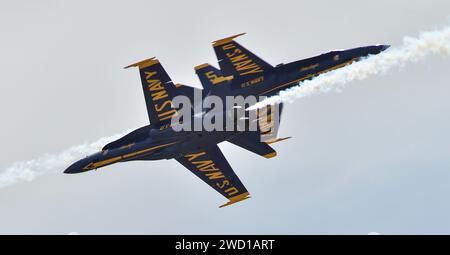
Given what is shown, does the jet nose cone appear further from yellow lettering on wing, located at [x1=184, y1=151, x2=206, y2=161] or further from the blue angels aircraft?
yellow lettering on wing, located at [x1=184, y1=151, x2=206, y2=161]

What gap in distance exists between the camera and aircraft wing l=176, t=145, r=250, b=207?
107500mm

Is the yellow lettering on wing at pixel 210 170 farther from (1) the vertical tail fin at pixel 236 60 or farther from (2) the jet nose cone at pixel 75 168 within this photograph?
(2) the jet nose cone at pixel 75 168

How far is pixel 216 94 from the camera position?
340 ft

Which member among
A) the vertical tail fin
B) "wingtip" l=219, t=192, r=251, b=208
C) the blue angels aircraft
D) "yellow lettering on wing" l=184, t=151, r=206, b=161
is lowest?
"wingtip" l=219, t=192, r=251, b=208

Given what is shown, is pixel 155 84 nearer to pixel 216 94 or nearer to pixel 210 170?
pixel 216 94

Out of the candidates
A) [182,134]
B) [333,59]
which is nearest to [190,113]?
[182,134]

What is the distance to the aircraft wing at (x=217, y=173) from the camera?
108m

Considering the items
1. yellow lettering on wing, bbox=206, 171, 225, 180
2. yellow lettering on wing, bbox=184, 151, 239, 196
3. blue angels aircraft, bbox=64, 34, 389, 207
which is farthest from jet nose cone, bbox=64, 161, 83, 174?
yellow lettering on wing, bbox=206, 171, 225, 180

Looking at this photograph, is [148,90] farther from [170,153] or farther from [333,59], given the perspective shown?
[333,59]

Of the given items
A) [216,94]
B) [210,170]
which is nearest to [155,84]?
[216,94]

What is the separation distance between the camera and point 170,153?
103812mm

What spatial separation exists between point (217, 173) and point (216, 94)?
6824 mm

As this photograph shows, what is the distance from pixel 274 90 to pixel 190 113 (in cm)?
605

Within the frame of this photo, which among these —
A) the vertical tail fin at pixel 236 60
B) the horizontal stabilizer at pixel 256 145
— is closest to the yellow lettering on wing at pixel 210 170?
the horizontal stabilizer at pixel 256 145
